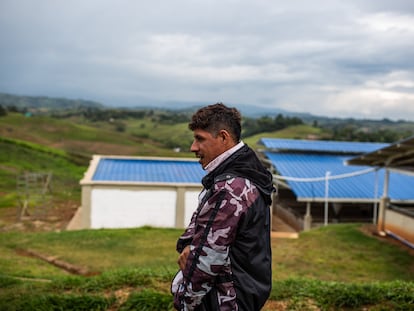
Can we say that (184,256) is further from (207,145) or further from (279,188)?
(279,188)

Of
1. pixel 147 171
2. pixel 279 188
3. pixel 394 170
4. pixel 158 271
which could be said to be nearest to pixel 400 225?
pixel 394 170

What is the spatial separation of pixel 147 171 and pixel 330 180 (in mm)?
7448

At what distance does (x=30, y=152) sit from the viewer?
33250 mm

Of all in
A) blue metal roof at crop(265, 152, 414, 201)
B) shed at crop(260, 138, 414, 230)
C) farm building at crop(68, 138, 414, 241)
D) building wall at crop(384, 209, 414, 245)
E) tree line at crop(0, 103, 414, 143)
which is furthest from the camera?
tree line at crop(0, 103, 414, 143)

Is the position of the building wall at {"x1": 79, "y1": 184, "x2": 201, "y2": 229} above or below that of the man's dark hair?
below

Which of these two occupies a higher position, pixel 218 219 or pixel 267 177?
pixel 267 177

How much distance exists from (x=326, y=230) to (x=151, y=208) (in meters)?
5.64

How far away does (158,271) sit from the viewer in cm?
552

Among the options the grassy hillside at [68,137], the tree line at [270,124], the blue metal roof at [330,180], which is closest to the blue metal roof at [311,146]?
the blue metal roof at [330,180]

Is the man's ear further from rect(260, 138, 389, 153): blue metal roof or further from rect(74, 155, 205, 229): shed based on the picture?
rect(260, 138, 389, 153): blue metal roof

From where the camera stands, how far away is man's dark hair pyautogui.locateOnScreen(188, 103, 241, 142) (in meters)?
2.22

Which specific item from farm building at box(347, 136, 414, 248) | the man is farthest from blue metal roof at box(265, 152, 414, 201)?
the man

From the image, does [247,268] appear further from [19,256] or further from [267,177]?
[19,256]

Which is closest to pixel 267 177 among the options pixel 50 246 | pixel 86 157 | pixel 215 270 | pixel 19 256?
pixel 215 270
